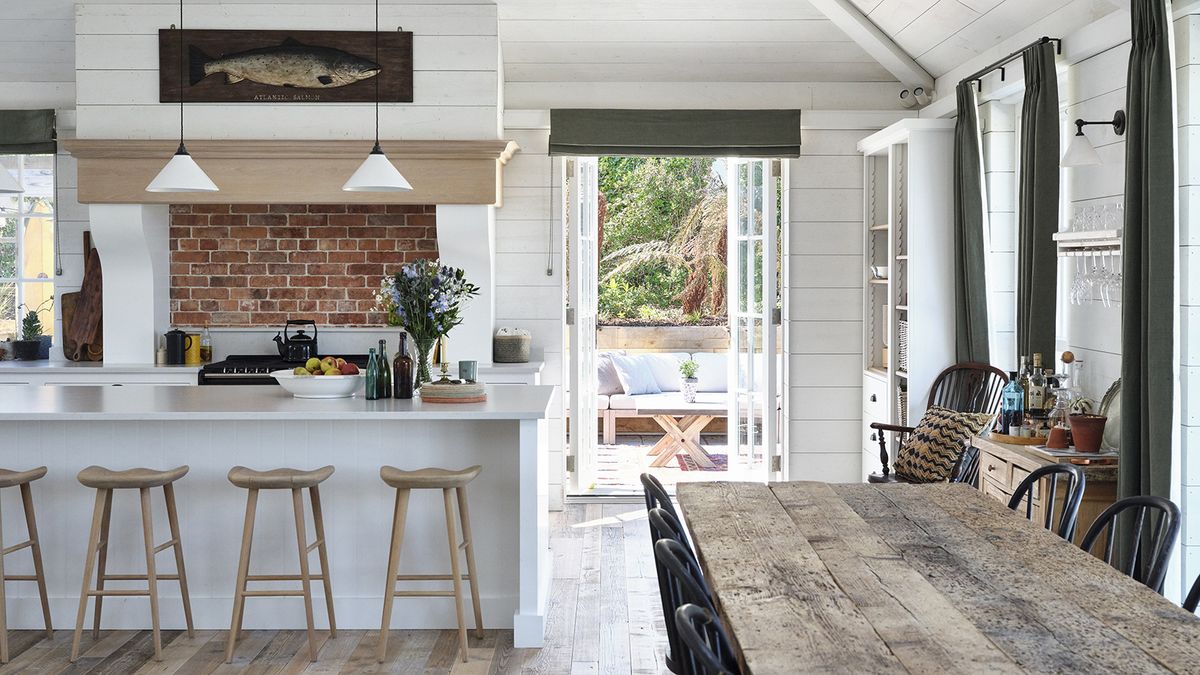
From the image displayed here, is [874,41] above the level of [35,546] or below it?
above

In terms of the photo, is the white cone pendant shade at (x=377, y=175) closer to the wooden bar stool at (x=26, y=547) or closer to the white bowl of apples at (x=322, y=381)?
the white bowl of apples at (x=322, y=381)

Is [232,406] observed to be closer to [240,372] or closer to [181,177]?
[181,177]

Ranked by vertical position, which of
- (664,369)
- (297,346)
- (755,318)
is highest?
(755,318)

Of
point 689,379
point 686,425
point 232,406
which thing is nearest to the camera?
point 232,406

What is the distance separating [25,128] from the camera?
6.82m

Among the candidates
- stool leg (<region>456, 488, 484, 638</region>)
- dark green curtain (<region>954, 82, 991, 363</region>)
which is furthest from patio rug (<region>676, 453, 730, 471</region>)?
stool leg (<region>456, 488, 484, 638</region>)

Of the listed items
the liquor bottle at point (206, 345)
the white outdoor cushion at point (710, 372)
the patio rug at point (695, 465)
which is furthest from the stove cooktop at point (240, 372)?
the white outdoor cushion at point (710, 372)

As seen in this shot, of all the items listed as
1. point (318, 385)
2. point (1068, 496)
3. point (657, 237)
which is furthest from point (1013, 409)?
point (657, 237)

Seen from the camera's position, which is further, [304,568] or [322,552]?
[322,552]

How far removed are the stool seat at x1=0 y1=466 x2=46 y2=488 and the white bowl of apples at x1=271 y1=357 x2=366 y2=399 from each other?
93cm

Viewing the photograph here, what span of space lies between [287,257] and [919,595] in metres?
5.40

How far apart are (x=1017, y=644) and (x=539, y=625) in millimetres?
2611

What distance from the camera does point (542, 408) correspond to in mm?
4418

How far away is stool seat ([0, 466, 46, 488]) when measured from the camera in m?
4.23
